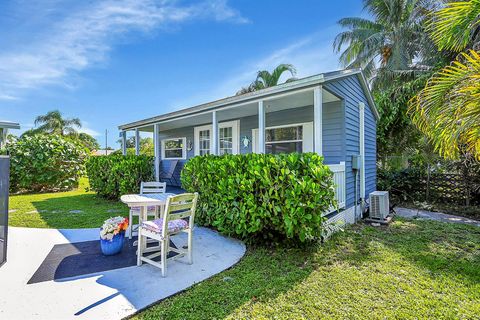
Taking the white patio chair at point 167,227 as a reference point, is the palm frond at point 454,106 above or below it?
above

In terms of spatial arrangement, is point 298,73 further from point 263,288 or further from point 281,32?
point 263,288

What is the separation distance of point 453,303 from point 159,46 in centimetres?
1033

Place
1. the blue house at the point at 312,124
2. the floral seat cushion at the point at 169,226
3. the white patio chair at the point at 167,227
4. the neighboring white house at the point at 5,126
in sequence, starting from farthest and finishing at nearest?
1. the neighboring white house at the point at 5,126
2. the blue house at the point at 312,124
3. the floral seat cushion at the point at 169,226
4. the white patio chair at the point at 167,227

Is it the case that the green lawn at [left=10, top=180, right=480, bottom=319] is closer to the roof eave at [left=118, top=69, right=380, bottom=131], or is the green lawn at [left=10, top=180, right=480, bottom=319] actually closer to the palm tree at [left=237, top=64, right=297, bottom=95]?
the roof eave at [left=118, top=69, right=380, bottom=131]

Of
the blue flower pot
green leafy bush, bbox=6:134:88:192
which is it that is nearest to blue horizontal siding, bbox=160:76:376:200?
the blue flower pot

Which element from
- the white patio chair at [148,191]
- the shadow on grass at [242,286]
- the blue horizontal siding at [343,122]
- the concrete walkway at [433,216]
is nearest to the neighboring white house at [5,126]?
the white patio chair at [148,191]

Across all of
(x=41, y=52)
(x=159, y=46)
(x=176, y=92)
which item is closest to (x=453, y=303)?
(x=159, y=46)

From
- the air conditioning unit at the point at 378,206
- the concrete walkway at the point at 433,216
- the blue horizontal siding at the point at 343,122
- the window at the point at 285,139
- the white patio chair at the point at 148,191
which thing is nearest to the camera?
the white patio chair at the point at 148,191

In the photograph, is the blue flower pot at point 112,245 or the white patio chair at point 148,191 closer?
the blue flower pot at point 112,245

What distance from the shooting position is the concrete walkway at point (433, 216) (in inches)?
241

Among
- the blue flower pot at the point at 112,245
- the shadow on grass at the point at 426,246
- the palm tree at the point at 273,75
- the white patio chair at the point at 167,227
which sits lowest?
the shadow on grass at the point at 426,246

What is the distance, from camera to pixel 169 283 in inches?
107

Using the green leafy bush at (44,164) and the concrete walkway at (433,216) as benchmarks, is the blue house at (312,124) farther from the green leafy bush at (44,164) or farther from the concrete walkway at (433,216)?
the green leafy bush at (44,164)

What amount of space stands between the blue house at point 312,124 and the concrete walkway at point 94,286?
2.39 meters
